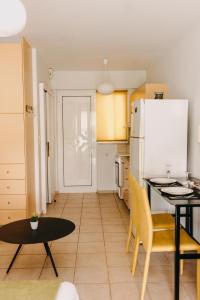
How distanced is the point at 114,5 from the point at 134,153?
1.69m

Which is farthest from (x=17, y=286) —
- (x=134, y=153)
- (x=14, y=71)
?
(x=14, y=71)

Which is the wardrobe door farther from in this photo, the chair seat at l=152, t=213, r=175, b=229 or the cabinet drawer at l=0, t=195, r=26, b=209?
the chair seat at l=152, t=213, r=175, b=229

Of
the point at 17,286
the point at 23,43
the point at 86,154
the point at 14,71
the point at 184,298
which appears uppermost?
the point at 23,43

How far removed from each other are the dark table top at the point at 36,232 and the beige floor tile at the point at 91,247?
0.56 meters

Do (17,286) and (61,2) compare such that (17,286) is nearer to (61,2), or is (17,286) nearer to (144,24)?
(61,2)

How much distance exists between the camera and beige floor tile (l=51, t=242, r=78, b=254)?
126 inches

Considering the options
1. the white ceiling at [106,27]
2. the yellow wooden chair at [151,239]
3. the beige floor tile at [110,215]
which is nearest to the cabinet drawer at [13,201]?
the beige floor tile at [110,215]

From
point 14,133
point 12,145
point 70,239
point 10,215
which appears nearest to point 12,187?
point 10,215

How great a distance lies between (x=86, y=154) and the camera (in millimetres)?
6121

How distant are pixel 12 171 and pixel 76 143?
248 cm

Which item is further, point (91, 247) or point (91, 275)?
point (91, 247)

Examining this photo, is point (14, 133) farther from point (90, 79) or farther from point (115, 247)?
point (90, 79)

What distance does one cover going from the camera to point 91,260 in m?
2.98

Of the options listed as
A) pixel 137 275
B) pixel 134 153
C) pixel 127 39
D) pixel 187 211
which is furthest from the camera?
pixel 127 39
